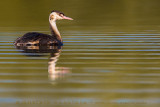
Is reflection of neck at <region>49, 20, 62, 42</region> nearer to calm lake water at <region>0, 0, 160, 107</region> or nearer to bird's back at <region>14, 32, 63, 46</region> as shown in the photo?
calm lake water at <region>0, 0, 160, 107</region>

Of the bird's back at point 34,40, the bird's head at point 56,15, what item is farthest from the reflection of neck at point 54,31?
the bird's back at point 34,40

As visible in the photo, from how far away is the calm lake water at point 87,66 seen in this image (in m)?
8.59

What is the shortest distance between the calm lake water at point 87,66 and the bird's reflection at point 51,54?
0.06 ft

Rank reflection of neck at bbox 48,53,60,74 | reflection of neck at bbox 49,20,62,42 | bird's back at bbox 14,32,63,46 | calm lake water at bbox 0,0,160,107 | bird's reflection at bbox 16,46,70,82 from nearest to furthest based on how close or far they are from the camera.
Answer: calm lake water at bbox 0,0,160,107, bird's reflection at bbox 16,46,70,82, reflection of neck at bbox 48,53,60,74, bird's back at bbox 14,32,63,46, reflection of neck at bbox 49,20,62,42

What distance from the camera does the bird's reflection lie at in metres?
10.7

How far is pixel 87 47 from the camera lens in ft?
48.6

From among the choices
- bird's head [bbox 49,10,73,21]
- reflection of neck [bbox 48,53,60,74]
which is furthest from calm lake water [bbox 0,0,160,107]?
bird's head [bbox 49,10,73,21]

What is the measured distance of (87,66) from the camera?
11.6m

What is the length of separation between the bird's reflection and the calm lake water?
0.06 feet

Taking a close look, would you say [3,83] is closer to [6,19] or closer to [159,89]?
[159,89]

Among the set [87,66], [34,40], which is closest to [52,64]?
[87,66]

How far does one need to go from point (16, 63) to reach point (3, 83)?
7.49 feet

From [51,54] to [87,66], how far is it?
2.33m

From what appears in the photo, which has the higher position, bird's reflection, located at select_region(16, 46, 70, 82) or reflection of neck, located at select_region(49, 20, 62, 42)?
reflection of neck, located at select_region(49, 20, 62, 42)
